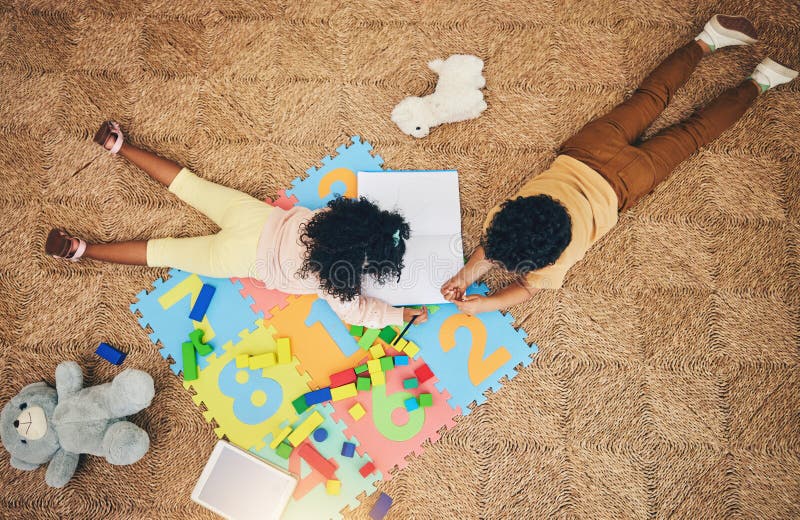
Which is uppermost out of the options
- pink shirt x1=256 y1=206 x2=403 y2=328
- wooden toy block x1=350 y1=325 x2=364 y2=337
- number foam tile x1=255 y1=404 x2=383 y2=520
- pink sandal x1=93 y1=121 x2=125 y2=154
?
pink sandal x1=93 y1=121 x2=125 y2=154

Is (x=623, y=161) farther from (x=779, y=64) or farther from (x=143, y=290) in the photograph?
(x=143, y=290)

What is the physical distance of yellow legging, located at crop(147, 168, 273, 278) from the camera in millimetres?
1058

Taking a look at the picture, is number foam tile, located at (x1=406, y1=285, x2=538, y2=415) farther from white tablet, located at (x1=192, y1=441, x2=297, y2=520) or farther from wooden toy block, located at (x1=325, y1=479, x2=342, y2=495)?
white tablet, located at (x1=192, y1=441, x2=297, y2=520)

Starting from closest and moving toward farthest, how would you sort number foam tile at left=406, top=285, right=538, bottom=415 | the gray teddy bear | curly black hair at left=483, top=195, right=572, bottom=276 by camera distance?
curly black hair at left=483, top=195, right=572, bottom=276 → the gray teddy bear → number foam tile at left=406, top=285, right=538, bottom=415

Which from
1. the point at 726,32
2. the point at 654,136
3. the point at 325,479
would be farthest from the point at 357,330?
the point at 726,32

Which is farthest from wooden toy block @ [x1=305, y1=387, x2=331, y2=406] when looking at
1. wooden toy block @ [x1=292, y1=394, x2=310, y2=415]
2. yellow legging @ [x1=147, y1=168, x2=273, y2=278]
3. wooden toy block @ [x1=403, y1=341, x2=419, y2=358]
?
yellow legging @ [x1=147, y1=168, x2=273, y2=278]

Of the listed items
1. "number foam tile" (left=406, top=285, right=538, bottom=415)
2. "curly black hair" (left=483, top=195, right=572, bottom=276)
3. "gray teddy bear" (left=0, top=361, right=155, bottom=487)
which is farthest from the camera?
"number foam tile" (left=406, top=285, right=538, bottom=415)

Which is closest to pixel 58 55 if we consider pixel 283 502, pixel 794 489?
pixel 283 502

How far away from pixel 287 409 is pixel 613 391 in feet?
2.65

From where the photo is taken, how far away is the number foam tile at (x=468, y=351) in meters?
1.12

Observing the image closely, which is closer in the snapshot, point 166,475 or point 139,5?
point 166,475

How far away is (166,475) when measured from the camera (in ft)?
3.60

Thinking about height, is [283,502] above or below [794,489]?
above

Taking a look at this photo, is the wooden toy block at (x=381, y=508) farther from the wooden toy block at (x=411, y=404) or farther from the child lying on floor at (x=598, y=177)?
the child lying on floor at (x=598, y=177)
